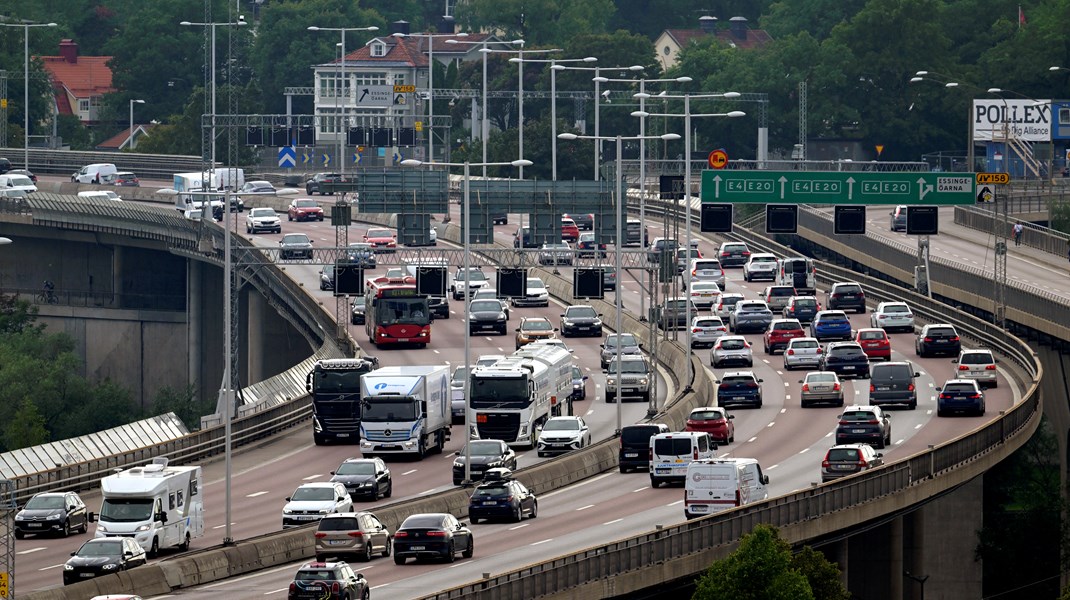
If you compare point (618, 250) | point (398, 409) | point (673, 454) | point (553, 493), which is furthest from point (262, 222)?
point (673, 454)

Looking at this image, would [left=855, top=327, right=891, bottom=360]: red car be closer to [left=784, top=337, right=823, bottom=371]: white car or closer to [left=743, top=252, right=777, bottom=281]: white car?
[left=784, top=337, right=823, bottom=371]: white car

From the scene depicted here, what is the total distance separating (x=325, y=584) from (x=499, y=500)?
15.1 meters

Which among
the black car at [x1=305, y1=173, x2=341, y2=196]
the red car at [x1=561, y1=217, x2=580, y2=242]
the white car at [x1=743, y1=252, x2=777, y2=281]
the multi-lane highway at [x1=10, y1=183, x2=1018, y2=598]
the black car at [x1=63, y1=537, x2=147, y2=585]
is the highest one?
the black car at [x1=305, y1=173, x2=341, y2=196]

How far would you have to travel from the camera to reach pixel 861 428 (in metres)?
69.5

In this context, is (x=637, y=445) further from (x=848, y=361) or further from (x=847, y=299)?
(x=847, y=299)

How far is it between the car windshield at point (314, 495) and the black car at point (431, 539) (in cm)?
539

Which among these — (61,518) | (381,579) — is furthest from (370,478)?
(381,579)

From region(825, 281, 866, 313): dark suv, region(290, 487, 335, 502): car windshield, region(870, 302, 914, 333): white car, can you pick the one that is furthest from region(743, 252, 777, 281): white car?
region(290, 487, 335, 502): car windshield

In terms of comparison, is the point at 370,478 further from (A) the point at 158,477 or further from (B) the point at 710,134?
(B) the point at 710,134

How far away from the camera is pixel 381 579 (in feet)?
162

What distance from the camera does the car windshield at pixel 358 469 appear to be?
6209 centimetres

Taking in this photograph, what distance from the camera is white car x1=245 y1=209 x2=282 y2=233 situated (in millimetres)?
130750

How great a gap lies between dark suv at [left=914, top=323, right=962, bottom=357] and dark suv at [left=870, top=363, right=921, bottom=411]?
12.6 metres

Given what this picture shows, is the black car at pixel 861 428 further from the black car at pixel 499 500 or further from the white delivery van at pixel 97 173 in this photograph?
the white delivery van at pixel 97 173
